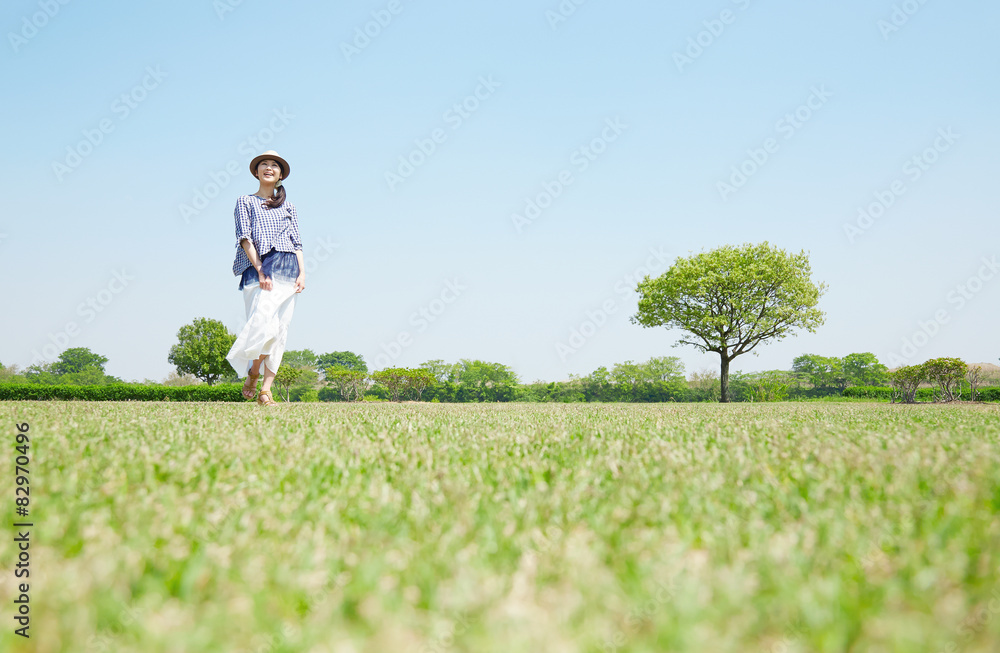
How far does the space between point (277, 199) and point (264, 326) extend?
6.95 ft

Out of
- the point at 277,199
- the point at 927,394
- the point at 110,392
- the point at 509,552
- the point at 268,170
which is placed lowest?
the point at 110,392

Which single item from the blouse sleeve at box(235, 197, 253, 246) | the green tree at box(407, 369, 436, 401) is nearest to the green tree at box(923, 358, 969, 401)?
the green tree at box(407, 369, 436, 401)

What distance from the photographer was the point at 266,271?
8414 millimetres

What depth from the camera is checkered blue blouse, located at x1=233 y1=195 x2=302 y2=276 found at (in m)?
8.38

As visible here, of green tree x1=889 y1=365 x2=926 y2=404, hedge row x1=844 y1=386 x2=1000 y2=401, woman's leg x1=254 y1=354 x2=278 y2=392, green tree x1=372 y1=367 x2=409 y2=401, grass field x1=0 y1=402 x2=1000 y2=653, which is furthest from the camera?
green tree x1=372 y1=367 x2=409 y2=401

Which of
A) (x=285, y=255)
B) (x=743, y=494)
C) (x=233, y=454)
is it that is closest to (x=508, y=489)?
(x=743, y=494)

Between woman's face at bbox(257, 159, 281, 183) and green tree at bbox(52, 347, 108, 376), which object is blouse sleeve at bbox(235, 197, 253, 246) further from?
green tree at bbox(52, 347, 108, 376)

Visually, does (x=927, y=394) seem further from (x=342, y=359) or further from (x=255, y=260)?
(x=342, y=359)

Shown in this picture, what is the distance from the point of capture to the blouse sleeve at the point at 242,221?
830 centimetres

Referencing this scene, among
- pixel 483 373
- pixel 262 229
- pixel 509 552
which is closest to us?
pixel 509 552

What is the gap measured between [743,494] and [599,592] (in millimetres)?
1336

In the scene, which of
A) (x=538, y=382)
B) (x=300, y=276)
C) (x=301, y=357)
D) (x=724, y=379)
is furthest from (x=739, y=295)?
(x=301, y=357)

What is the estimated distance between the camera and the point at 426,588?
4.80ft

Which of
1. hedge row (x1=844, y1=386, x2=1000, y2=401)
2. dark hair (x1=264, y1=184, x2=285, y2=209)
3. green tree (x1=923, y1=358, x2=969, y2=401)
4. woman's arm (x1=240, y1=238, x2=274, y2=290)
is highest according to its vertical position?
dark hair (x1=264, y1=184, x2=285, y2=209)
